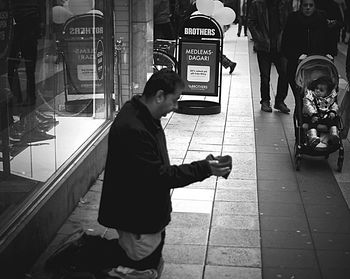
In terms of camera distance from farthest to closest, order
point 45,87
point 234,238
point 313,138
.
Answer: point 313,138
point 45,87
point 234,238

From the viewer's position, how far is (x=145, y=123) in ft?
14.4

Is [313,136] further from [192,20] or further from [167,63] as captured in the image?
[167,63]

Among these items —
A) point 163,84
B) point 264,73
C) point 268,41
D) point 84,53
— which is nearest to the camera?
point 163,84

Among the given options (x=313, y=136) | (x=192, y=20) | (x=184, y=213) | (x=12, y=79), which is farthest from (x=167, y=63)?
(x=12, y=79)

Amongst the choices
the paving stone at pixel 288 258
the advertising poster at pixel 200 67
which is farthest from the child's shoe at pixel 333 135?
the advertising poster at pixel 200 67

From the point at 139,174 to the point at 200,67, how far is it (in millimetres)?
7336

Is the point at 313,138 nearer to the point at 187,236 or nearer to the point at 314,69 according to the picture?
the point at 314,69

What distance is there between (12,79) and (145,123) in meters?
1.41

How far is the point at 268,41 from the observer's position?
11312 mm

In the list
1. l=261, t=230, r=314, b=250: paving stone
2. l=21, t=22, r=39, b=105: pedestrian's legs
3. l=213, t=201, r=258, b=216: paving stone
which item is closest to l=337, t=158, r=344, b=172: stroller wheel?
l=213, t=201, r=258, b=216: paving stone

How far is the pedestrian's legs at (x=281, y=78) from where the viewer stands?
448 inches

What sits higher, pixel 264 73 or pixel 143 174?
pixel 143 174

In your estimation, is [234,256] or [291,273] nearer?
[291,273]

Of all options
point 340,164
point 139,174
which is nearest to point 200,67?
point 340,164
